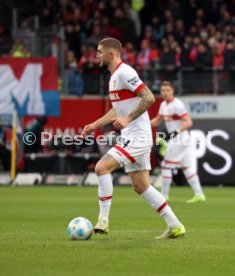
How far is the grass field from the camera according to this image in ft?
32.1

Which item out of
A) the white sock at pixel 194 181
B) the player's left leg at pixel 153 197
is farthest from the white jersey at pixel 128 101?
the white sock at pixel 194 181

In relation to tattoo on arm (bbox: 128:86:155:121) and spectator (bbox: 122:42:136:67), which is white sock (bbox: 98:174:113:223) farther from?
spectator (bbox: 122:42:136:67)

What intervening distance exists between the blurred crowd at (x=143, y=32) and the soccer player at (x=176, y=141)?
223 inches

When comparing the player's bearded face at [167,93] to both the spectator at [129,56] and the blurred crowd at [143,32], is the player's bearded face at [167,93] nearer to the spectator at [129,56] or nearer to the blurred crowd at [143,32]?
the blurred crowd at [143,32]

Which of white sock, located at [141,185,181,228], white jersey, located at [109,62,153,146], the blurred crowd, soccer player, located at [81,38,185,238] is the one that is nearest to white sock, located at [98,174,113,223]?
soccer player, located at [81,38,185,238]

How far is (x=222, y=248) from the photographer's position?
11.4 m

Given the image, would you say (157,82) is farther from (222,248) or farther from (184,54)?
(222,248)

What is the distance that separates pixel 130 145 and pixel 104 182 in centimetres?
56

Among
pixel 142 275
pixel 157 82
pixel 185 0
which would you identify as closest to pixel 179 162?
pixel 157 82

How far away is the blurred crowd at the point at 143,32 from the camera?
27.9 m

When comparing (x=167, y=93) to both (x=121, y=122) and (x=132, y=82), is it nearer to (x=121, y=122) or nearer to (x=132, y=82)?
(x=132, y=82)

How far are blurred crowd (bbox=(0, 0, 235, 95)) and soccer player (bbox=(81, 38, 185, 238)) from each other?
14.8 metres

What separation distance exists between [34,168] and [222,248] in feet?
59.0

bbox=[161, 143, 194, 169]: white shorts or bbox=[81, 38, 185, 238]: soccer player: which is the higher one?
bbox=[81, 38, 185, 238]: soccer player
